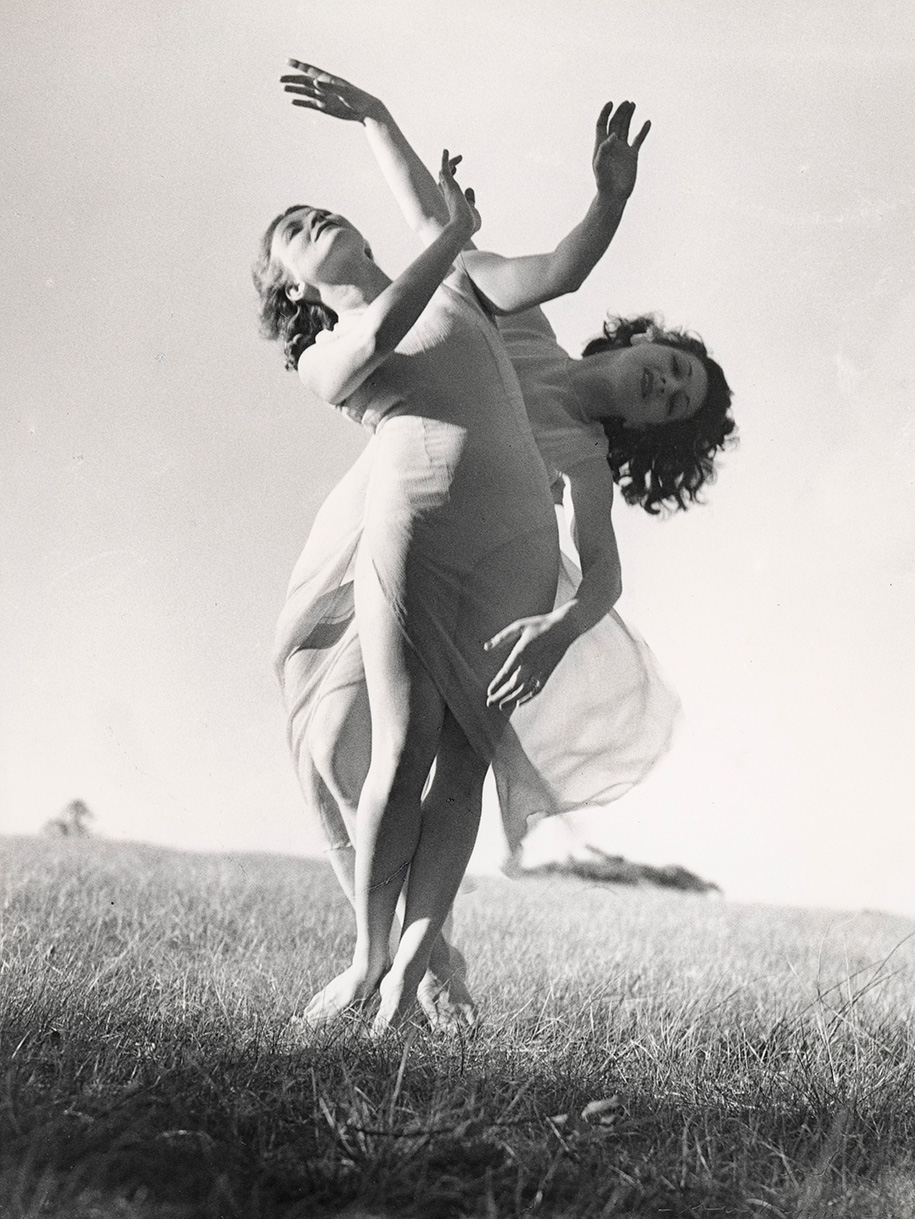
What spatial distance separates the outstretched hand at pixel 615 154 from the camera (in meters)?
2.33

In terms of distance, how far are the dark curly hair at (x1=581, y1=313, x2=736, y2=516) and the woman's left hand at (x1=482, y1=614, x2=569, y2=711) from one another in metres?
0.49

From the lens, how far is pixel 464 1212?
157cm

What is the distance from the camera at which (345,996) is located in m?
2.35

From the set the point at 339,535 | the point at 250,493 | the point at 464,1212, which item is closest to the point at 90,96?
the point at 250,493

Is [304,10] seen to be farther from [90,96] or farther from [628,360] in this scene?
[628,360]

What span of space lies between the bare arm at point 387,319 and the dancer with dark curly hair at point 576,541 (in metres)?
0.18

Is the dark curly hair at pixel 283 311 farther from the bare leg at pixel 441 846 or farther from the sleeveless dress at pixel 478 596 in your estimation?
the bare leg at pixel 441 846

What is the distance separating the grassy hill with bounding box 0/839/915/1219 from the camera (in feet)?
5.16

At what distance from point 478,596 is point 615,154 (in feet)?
2.73

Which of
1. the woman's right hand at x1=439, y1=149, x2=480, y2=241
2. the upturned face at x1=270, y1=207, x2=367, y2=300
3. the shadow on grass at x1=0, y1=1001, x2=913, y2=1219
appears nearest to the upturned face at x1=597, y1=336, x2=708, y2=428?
the woman's right hand at x1=439, y1=149, x2=480, y2=241

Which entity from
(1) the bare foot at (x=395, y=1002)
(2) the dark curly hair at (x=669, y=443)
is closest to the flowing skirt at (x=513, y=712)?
(2) the dark curly hair at (x=669, y=443)

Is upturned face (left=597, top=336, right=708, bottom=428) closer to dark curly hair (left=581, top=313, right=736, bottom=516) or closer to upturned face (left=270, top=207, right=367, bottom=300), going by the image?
dark curly hair (left=581, top=313, right=736, bottom=516)

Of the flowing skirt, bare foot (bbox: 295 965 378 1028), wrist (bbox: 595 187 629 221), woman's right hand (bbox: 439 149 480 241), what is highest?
wrist (bbox: 595 187 629 221)

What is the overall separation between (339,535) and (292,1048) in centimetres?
97
